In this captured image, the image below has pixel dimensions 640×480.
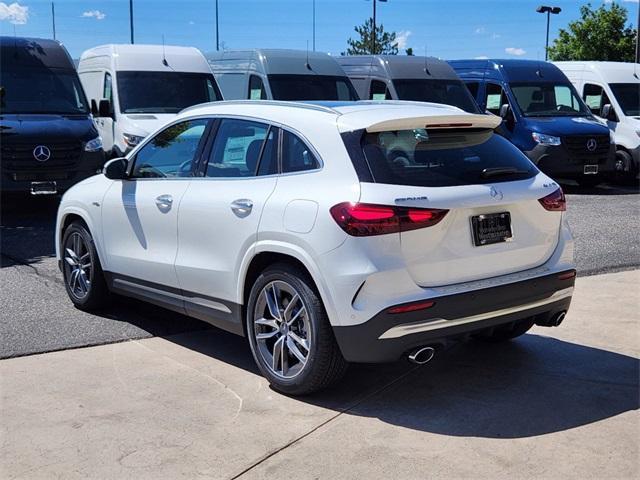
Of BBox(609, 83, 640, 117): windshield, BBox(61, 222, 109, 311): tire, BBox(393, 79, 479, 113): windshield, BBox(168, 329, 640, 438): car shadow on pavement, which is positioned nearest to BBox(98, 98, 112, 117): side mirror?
BBox(393, 79, 479, 113): windshield

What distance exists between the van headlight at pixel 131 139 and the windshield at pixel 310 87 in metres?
2.44

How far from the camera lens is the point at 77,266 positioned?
6.69 meters

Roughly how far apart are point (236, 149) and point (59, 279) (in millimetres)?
3269

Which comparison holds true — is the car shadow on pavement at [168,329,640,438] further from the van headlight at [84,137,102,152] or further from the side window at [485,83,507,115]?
the side window at [485,83,507,115]

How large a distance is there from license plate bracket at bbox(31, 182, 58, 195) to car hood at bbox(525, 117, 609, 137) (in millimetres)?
8384

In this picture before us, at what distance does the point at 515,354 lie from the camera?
5.50 meters

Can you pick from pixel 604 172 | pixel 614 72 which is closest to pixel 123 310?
pixel 604 172

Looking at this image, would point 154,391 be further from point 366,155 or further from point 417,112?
point 417,112

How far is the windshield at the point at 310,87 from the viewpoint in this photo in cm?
1415

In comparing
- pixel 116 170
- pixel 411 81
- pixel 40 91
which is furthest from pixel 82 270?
pixel 411 81

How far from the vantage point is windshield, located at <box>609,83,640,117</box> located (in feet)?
53.8

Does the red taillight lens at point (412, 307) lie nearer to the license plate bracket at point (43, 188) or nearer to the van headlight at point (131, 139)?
the license plate bracket at point (43, 188)

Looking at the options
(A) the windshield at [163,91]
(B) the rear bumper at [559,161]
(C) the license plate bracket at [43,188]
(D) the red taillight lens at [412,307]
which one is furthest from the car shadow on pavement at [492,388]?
(B) the rear bumper at [559,161]

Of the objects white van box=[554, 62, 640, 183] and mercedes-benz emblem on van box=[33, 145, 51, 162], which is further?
white van box=[554, 62, 640, 183]
